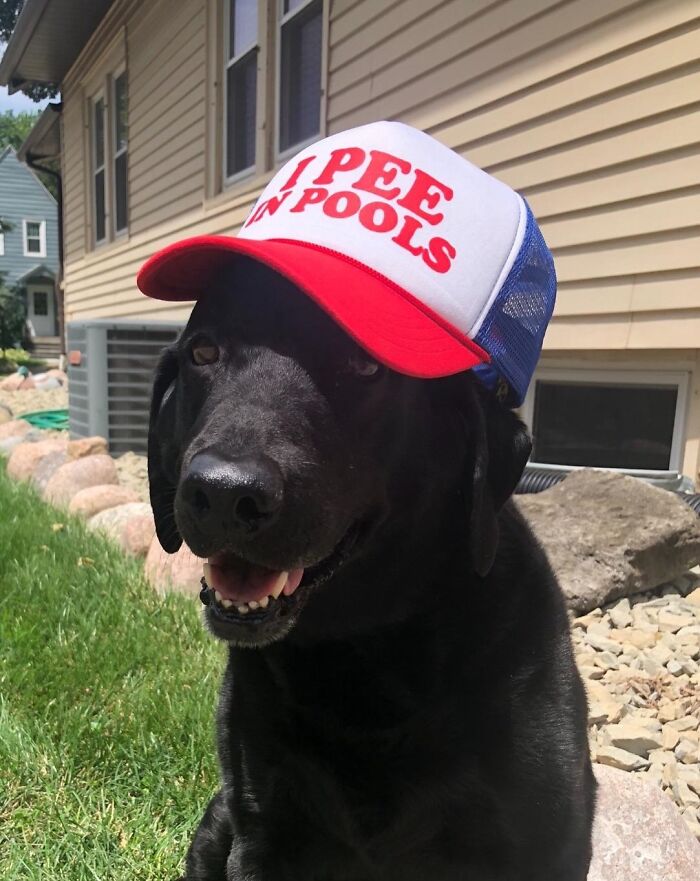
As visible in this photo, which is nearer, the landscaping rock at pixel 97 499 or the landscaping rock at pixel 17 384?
the landscaping rock at pixel 97 499

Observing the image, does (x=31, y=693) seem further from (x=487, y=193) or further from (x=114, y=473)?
(x=114, y=473)

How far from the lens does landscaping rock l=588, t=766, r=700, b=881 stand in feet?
6.00

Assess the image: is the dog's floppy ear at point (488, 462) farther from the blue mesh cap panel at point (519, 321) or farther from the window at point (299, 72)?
the window at point (299, 72)

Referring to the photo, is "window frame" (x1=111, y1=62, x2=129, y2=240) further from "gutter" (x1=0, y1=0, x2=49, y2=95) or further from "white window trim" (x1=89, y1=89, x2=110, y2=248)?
"gutter" (x1=0, y1=0, x2=49, y2=95)

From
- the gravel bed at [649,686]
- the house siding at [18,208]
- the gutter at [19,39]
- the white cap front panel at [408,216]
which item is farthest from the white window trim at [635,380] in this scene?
the house siding at [18,208]

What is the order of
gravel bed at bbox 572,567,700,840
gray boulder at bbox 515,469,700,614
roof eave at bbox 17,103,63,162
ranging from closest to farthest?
1. gravel bed at bbox 572,567,700,840
2. gray boulder at bbox 515,469,700,614
3. roof eave at bbox 17,103,63,162

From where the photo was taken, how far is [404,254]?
4.37ft

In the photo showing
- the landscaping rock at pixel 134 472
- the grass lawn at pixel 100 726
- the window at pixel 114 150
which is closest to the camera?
the grass lawn at pixel 100 726

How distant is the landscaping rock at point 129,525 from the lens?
4.15 meters

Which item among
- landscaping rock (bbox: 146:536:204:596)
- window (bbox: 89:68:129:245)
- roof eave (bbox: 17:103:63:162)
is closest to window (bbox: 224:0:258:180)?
window (bbox: 89:68:129:245)

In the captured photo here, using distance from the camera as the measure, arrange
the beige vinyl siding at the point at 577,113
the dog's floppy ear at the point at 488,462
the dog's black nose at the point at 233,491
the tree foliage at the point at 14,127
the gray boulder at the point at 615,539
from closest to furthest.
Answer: the dog's black nose at the point at 233,491 < the dog's floppy ear at the point at 488,462 < the gray boulder at the point at 615,539 < the beige vinyl siding at the point at 577,113 < the tree foliage at the point at 14,127

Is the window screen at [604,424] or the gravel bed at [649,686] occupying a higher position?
the window screen at [604,424]

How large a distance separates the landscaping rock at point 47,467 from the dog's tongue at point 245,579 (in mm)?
5129

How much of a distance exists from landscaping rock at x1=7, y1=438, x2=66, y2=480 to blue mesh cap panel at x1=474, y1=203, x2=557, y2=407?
Result: 593 centimetres
